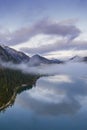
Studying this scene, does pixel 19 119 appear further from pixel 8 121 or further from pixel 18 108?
pixel 18 108

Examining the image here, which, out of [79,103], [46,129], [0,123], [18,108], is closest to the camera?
[46,129]

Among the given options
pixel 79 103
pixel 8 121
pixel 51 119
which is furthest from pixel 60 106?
pixel 8 121

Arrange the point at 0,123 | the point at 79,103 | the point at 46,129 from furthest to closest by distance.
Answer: the point at 79,103 → the point at 0,123 → the point at 46,129

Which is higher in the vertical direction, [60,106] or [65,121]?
[60,106]

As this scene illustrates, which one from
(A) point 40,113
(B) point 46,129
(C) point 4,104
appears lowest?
(B) point 46,129

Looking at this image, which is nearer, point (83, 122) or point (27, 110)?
point (83, 122)

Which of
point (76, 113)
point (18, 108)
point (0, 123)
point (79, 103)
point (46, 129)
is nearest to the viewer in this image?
point (46, 129)

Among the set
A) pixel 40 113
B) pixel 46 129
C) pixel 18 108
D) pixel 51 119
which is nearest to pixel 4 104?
pixel 18 108

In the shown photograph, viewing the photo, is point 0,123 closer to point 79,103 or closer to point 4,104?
point 4,104

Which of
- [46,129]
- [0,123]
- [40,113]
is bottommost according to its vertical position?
[46,129]
